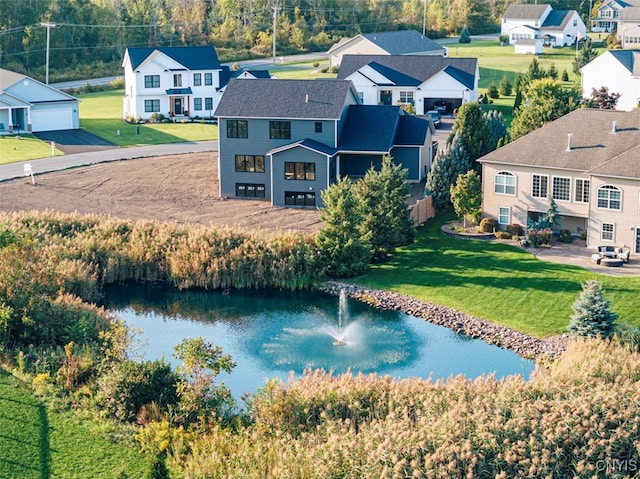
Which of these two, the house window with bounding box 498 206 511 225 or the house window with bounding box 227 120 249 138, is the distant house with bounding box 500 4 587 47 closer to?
the house window with bounding box 227 120 249 138

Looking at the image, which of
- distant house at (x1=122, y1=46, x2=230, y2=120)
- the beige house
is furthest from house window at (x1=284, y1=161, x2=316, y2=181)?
distant house at (x1=122, y1=46, x2=230, y2=120)

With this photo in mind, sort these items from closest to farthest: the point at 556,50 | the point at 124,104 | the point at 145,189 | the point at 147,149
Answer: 1. the point at 145,189
2. the point at 147,149
3. the point at 124,104
4. the point at 556,50

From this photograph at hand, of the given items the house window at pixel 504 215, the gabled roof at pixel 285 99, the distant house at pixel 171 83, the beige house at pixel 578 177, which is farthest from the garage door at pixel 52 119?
the house window at pixel 504 215

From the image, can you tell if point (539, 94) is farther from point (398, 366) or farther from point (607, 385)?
point (607, 385)

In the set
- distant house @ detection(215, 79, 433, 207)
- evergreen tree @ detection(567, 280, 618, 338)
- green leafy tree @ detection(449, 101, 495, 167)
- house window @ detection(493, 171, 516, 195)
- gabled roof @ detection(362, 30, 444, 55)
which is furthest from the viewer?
gabled roof @ detection(362, 30, 444, 55)

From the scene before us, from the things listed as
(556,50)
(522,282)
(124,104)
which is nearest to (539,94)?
(522,282)
